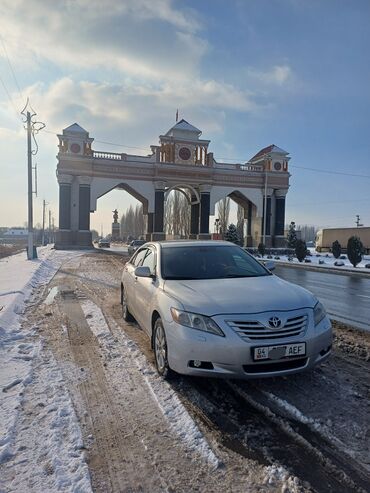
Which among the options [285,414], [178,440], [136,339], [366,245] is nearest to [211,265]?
[136,339]

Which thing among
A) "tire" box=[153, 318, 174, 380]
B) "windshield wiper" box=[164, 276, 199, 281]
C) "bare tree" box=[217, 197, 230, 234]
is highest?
"bare tree" box=[217, 197, 230, 234]

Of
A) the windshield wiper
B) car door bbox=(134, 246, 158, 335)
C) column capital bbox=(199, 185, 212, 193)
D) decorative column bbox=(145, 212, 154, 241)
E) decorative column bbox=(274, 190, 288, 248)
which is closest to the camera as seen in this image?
the windshield wiper

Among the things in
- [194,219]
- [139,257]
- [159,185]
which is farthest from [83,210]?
[139,257]

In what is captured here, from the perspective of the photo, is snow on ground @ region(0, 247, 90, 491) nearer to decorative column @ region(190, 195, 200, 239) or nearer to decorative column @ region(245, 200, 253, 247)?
decorative column @ region(190, 195, 200, 239)

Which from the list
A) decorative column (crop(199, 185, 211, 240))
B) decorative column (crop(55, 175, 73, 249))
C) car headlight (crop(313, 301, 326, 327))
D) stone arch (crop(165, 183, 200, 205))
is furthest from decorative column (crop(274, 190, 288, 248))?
car headlight (crop(313, 301, 326, 327))

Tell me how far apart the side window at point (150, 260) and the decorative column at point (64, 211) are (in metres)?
39.1

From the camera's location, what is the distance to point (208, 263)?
5672mm

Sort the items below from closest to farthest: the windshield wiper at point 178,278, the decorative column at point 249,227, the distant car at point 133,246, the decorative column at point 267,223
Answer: the windshield wiper at point 178,278, the distant car at point 133,246, the decorative column at point 267,223, the decorative column at point 249,227

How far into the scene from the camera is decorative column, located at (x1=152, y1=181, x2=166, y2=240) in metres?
47.8

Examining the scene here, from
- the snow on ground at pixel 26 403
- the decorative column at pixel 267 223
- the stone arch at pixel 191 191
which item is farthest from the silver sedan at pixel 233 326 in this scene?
the decorative column at pixel 267 223

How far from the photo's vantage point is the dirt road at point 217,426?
2.78 meters

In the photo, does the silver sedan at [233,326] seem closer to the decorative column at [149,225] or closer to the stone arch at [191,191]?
the decorative column at [149,225]

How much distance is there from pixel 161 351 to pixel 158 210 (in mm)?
44028

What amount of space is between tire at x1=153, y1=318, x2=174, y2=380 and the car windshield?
0.73 metres
